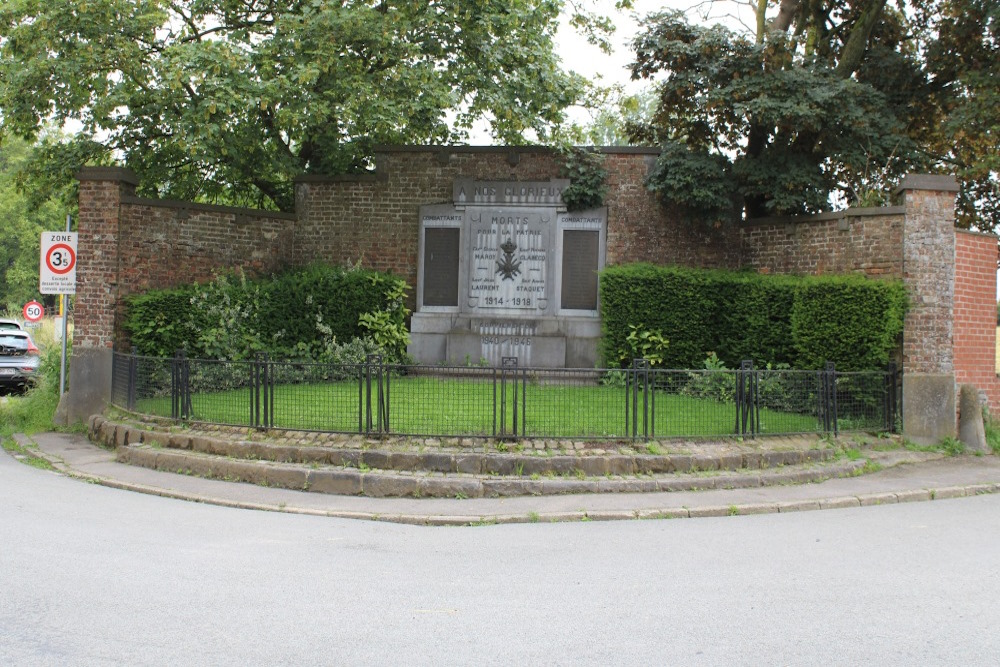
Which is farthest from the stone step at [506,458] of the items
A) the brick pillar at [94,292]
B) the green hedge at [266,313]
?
the brick pillar at [94,292]

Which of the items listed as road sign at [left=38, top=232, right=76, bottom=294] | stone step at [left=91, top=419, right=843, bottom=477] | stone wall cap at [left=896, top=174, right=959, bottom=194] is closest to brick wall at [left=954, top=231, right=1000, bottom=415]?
stone wall cap at [left=896, top=174, right=959, bottom=194]

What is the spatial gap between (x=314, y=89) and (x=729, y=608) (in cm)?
1263

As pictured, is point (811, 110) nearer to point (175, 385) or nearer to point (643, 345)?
point (643, 345)

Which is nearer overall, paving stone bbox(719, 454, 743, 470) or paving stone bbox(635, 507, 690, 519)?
paving stone bbox(635, 507, 690, 519)

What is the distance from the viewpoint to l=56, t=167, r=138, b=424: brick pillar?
542 inches

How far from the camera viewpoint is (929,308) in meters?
12.5

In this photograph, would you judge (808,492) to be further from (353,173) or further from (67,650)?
(353,173)

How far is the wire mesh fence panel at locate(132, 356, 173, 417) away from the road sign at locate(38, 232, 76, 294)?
8.32ft

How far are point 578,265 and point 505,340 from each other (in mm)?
2111

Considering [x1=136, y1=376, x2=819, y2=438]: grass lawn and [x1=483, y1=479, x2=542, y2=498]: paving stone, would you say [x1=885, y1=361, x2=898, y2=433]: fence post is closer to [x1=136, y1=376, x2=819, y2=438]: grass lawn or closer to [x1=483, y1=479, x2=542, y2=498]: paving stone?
[x1=136, y1=376, x2=819, y2=438]: grass lawn

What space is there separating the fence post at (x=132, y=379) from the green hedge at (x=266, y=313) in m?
1.44

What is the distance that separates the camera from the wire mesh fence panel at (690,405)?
10.5 meters

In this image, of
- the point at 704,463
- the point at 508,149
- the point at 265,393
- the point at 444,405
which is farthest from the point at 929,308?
the point at 265,393

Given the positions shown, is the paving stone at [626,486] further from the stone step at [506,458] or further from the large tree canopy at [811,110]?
the large tree canopy at [811,110]
